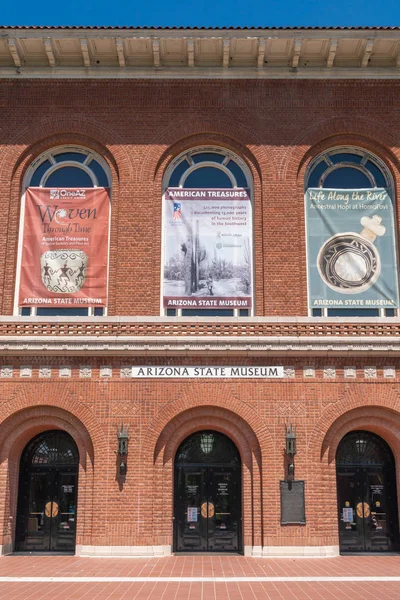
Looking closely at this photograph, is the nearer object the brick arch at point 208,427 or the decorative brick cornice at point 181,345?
the brick arch at point 208,427

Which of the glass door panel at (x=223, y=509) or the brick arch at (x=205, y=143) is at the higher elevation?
the brick arch at (x=205, y=143)

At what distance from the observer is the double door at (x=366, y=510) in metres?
17.0

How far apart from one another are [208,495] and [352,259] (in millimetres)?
7499

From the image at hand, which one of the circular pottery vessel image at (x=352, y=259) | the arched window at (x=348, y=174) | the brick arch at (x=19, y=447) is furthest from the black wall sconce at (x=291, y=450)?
the arched window at (x=348, y=174)

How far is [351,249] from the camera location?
60.5 ft

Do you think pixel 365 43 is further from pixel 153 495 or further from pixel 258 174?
pixel 153 495

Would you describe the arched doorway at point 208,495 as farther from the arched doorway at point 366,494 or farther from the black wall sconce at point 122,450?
the arched doorway at point 366,494

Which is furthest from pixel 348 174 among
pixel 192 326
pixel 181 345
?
pixel 181 345

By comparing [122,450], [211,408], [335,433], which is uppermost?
[211,408]

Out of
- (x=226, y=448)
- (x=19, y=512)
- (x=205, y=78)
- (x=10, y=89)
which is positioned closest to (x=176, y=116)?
(x=205, y=78)

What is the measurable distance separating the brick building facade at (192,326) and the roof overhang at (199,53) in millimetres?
55

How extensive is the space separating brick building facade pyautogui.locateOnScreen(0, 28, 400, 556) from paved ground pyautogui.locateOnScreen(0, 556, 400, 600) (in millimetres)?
875

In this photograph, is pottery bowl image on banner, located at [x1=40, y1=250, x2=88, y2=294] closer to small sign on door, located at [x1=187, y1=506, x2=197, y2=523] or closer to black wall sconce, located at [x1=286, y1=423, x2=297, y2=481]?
small sign on door, located at [x1=187, y1=506, x2=197, y2=523]

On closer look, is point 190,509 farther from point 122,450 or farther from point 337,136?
point 337,136
